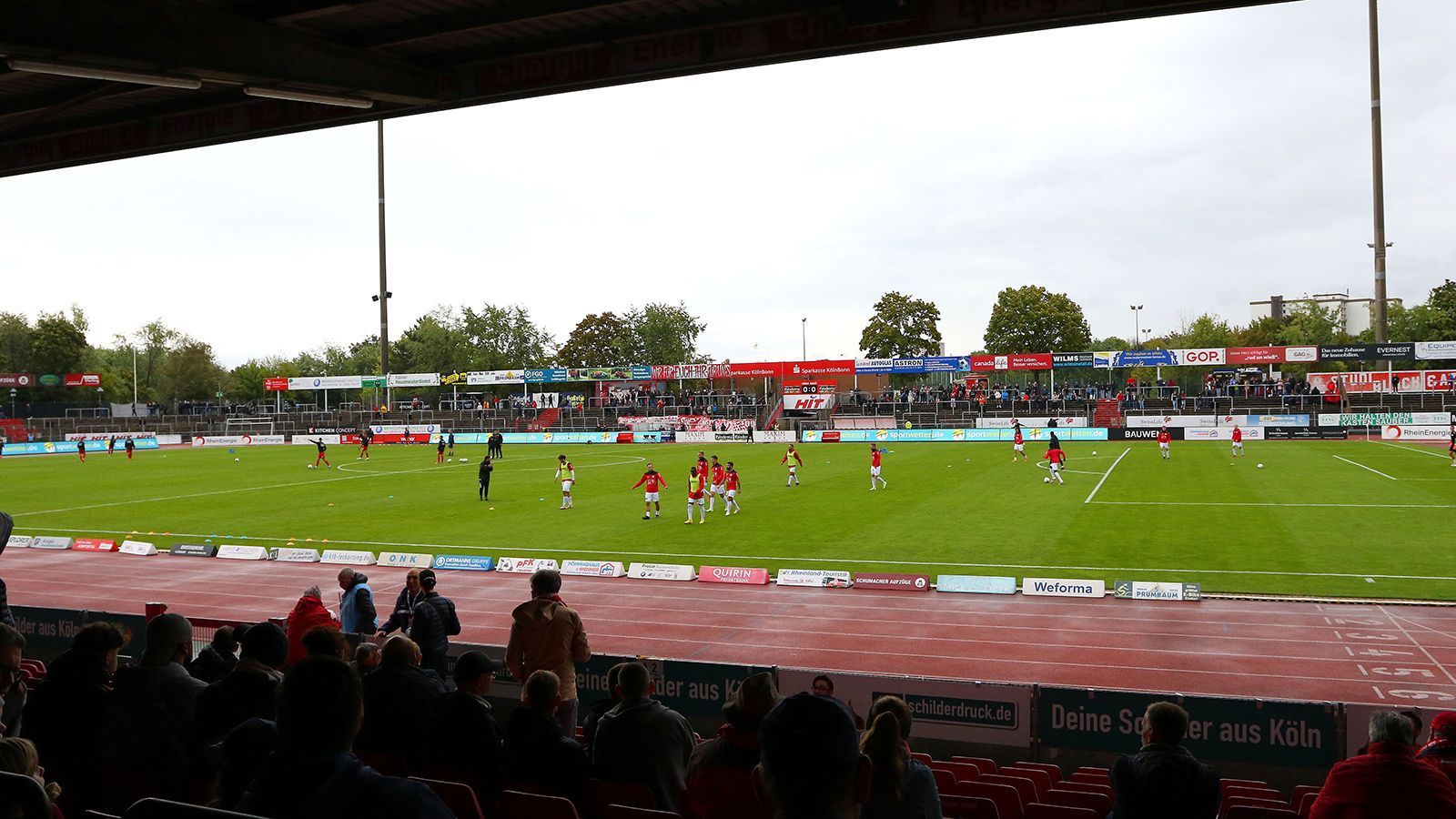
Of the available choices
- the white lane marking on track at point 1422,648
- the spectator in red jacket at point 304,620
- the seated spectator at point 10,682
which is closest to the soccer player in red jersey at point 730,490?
the white lane marking on track at point 1422,648

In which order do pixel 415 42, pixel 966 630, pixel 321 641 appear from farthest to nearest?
pixel 966 630 < pixel 415 42 < pixel 321 641

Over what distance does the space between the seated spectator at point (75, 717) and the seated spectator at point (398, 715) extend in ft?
4.57

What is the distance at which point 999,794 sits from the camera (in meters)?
6.16

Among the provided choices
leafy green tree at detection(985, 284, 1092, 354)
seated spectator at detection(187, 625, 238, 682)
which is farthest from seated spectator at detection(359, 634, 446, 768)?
leafy green tree at detection(985, 284, 1092, 354)

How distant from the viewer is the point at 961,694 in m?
9.66

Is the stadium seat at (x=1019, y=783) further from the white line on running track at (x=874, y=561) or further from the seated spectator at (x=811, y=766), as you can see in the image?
the white line on running track at (x=874, y=561)

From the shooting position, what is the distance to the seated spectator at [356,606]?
38.4ft

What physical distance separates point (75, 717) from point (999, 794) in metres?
5.43

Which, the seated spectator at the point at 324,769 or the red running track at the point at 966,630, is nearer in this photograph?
the seated spectator at the point at 324,769

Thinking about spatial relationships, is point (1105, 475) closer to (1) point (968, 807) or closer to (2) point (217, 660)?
(1) point (968, 807)

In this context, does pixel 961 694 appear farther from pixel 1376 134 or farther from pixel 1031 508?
pixel 1376 134

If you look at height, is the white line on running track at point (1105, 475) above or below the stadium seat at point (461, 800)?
below

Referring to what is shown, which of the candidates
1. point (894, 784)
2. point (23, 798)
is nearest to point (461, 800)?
point (894, 784)

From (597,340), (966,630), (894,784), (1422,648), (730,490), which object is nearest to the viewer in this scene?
(894,784)
